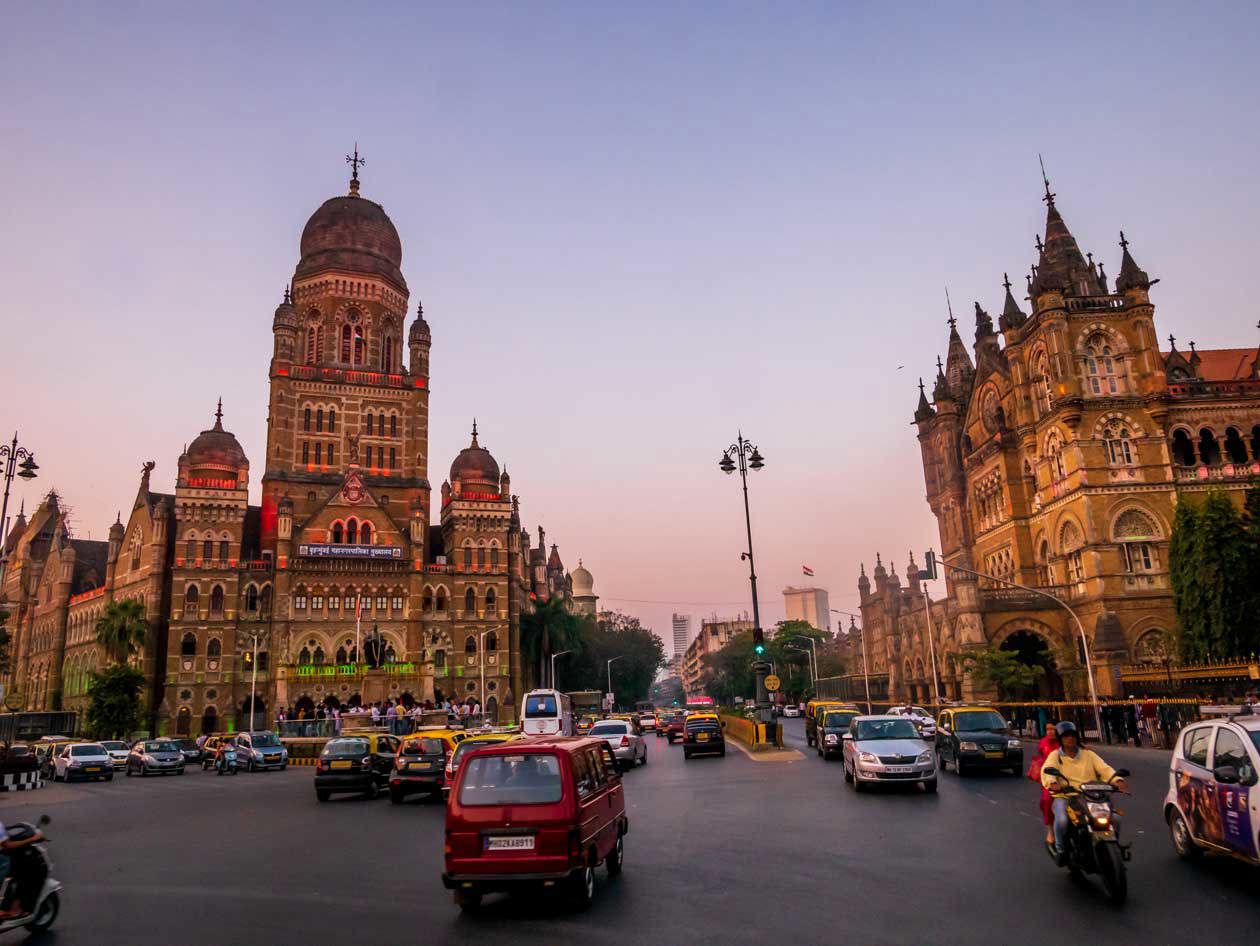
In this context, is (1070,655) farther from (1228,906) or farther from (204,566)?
(204,566)

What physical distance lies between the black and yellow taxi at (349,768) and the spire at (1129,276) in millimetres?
46018

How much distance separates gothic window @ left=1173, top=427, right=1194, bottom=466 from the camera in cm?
4862

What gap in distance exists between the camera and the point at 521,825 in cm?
909

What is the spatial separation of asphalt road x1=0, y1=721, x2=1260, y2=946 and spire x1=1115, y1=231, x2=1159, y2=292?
38925mm

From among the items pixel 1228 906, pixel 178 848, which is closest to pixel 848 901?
pixel 1228 906

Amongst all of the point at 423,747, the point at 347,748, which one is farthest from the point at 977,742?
the point at 347,748

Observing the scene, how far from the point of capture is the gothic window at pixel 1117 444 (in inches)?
1874

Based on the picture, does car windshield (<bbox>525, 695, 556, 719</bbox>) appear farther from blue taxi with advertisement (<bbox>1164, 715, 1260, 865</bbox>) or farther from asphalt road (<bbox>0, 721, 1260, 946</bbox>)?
blue taxi with advertisement (<bbox>1164, 715, 1260, 865</bbox>)

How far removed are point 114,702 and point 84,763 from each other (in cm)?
2230

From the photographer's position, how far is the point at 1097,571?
150 feet

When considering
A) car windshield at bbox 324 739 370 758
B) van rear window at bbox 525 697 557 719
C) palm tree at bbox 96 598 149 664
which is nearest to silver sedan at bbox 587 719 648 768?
van rear window at bbox 525 697 557 719

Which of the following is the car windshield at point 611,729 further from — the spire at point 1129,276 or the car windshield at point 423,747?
the spire at point 1129,276

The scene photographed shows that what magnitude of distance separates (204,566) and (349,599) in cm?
957

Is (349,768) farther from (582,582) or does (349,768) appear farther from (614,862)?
(582,582)
